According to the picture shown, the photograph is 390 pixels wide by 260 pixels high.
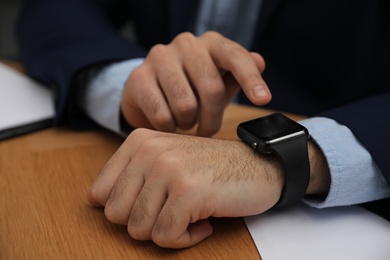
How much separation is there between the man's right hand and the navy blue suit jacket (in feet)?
0.48

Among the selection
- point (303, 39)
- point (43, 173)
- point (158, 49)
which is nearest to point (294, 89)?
point (303, 39)

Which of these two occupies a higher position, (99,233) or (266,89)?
(266,89)

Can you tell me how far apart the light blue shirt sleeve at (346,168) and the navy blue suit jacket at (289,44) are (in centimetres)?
32

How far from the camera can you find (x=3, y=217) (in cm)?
48

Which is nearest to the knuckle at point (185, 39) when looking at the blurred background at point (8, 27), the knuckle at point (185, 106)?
the knuckle at point (185, 106)

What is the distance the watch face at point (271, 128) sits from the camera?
0.47m

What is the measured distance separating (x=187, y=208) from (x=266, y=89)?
0.61ft

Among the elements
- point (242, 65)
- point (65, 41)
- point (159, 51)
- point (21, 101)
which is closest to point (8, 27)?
point (65, 41)

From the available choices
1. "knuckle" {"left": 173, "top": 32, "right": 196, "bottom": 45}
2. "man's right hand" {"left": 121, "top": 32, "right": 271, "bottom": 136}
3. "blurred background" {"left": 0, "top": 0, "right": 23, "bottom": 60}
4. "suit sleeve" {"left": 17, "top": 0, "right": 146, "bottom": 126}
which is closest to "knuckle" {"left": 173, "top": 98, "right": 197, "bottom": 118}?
"man's right hand" {"left": 121, "top": 32, "right": 271, "bottom": 136}

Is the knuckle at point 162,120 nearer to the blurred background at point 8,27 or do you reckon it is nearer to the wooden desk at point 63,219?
the wooden desk at point 63,219

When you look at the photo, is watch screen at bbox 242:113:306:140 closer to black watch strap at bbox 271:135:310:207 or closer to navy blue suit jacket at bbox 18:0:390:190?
black watch strap at bbox 271:135:310:207

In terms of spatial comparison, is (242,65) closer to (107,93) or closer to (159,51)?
(159,51)

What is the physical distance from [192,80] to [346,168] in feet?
0.74

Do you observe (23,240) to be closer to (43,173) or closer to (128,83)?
(43,173)
